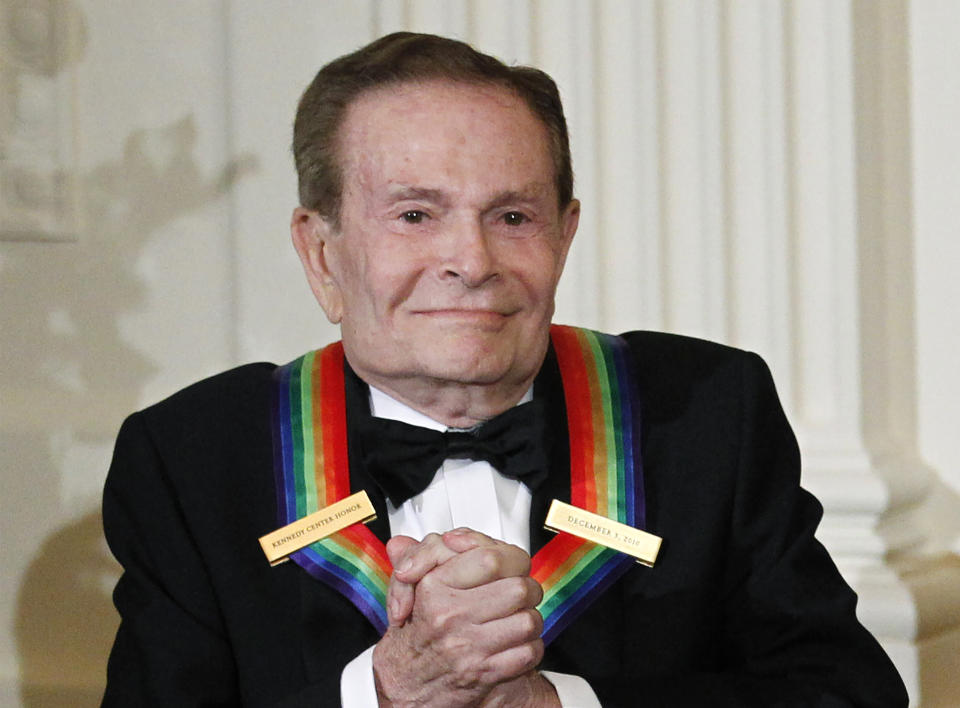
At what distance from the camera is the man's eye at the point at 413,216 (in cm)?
191

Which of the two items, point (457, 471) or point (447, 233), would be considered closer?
point (447, 233)

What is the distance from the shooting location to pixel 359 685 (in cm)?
178

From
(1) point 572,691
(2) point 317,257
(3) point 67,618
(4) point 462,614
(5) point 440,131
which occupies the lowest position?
(3) point 67,618

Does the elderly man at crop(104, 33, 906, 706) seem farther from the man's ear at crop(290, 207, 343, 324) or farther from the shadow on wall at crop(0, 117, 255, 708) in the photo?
the shadow on wall at crop(0, 117, 255, 708)

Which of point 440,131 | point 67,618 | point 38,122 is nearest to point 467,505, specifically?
point 440,131

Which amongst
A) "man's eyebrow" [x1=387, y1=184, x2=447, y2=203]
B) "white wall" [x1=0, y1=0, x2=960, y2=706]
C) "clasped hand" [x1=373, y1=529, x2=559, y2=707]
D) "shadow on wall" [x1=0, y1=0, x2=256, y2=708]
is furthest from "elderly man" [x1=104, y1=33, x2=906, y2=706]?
"shadow on wall" [x1=0, y1=0, x2=256, y2=708]

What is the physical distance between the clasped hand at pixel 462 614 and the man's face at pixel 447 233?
306mm

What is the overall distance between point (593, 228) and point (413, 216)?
1.06 meters

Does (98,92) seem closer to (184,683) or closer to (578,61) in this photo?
(578,61)

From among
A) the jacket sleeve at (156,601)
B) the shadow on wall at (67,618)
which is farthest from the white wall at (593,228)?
the jacket sleeve at (156,601)

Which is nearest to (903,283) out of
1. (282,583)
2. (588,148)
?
(588,148)

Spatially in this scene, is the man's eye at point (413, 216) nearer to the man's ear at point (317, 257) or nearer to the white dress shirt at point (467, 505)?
the man's ear at point (317, 257)

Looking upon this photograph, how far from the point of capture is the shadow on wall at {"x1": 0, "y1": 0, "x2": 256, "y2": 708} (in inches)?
121

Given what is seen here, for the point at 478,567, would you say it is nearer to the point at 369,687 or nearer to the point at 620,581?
the point at 369,687
